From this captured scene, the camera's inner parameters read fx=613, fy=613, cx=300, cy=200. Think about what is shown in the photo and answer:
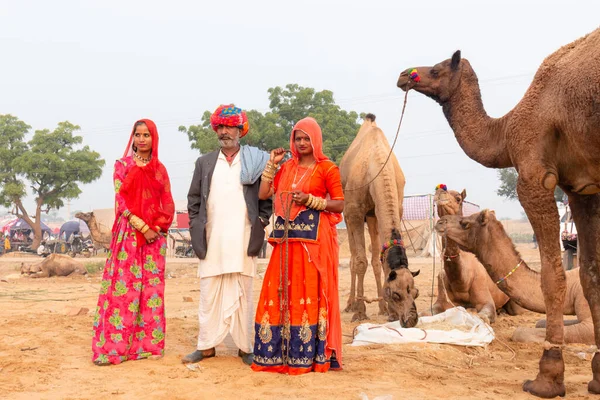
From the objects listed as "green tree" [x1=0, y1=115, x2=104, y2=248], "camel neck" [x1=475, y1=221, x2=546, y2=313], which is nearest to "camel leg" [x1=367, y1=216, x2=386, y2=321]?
"camel neck" [x1=475, y1=221, x2=546, y2=313]

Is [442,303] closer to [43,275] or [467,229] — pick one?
[467,229]

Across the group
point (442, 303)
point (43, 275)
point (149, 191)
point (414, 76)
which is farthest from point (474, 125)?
point (43, 275)

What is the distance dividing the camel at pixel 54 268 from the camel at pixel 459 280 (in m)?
12.3

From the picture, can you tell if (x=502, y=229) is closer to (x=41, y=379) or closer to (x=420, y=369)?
(x=420, y=369)

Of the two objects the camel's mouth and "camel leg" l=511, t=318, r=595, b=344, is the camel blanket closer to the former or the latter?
"camel leg" l=511, t=318, r=595, b=344

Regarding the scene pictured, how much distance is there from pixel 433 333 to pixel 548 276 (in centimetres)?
219

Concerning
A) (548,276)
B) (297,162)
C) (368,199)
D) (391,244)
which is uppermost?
(297,162)

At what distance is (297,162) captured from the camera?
5.77 m

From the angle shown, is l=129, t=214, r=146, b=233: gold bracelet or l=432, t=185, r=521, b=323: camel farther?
l=432, t=185, r=521, b=323: camel

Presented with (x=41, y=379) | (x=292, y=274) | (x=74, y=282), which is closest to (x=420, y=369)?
(x=292, y=274)

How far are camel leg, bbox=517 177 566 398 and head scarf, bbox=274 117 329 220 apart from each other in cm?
178

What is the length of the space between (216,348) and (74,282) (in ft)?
38.0

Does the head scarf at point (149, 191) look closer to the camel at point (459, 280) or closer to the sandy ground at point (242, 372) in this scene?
the sandy ground at point (242, 372)

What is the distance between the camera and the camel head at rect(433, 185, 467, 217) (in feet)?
29.3
